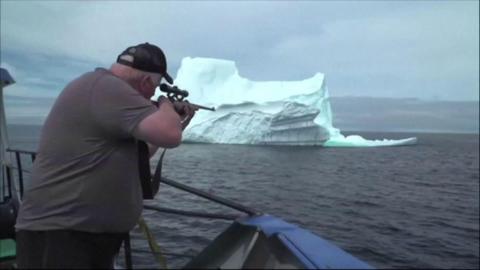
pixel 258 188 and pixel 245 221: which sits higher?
pixel 245 221

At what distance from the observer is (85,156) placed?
1567mm

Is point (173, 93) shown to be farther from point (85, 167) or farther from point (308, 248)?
point (308, 248)

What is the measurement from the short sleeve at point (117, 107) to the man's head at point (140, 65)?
18 centimetres

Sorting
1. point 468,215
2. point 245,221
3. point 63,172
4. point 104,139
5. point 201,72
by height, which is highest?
point 201,72

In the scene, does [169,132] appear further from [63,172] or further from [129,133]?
[63,172]

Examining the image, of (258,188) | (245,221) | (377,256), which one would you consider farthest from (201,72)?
(245,221)

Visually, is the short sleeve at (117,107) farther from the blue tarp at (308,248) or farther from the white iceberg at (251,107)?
the white iceberg at (251,107)

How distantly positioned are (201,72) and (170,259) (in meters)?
38.9

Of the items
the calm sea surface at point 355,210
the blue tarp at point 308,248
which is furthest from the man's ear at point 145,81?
the calm sea surface at point 355,210

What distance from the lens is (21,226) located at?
64.3 inches

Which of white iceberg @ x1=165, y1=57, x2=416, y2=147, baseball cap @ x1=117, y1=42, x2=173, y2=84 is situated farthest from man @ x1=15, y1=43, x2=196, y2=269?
white iceberg @ x1=165, y1=57, x2=416, y2=147

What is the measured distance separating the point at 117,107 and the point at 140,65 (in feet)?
0.90

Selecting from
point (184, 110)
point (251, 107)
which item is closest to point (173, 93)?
point (184, 110)

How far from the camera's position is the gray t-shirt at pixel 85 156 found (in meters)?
1.53
